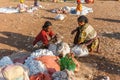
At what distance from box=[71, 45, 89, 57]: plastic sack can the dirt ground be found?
0.14 m

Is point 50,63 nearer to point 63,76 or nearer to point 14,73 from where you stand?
point 63,76

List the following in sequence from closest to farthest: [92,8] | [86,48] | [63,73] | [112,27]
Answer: [63,73] → [86,48] → [112,27] → [92,8]

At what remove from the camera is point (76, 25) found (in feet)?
41.3

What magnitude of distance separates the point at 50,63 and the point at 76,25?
520 cm

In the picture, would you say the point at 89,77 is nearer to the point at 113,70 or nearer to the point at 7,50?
the point at 113,70

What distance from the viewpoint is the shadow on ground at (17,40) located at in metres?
10.1

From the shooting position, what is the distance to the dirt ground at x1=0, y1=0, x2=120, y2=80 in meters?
8.34

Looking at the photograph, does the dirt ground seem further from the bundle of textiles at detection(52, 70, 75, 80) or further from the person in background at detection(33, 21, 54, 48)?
the bundle of textiles at detection(52, 70, 75, 80)

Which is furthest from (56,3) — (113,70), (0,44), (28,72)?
(28,72)

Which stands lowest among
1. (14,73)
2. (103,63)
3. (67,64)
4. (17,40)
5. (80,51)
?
(17,40)

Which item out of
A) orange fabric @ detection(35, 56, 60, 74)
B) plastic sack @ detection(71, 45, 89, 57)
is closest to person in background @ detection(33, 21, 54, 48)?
plastic sack @ detection(71, 45, 89, 57)

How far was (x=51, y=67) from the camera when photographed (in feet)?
24.6

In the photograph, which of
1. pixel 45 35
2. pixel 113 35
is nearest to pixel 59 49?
pixel 45 35

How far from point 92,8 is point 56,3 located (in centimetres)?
249
